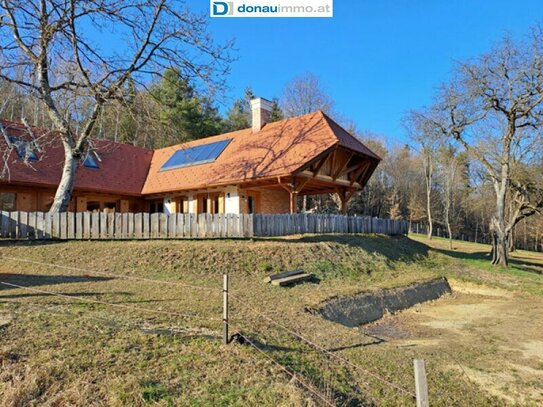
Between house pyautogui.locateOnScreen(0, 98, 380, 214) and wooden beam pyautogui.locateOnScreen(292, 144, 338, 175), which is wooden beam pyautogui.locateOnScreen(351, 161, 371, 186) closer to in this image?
house pyautogui.locateOnScreen(0, 98, 380, 214)

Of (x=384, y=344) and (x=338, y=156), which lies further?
(x=338, y=156)

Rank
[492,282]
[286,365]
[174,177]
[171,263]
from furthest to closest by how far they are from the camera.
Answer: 1. [174,177]
2. [492,282]
3. [171,263]
4. [286,365]

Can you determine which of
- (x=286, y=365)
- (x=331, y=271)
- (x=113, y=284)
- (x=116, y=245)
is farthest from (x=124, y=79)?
(x=286, y=365)

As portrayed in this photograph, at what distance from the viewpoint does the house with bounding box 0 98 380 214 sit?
58.9ft

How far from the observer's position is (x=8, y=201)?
18.6 metres

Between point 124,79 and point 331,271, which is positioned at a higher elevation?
point 124,79

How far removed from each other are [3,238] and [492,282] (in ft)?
60.9

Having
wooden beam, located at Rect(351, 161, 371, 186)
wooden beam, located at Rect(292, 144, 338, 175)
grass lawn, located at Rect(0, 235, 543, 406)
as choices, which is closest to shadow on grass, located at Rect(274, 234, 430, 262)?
grass lawn, located at Rect(0, 235, 543, 406)

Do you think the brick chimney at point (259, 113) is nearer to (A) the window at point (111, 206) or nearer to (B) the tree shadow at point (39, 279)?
(A) the window at point (111, 206)

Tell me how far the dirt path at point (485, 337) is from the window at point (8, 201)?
715 inches

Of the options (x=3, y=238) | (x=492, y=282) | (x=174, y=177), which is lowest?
(x=492, y=282)

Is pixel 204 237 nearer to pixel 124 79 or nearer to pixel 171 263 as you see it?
pixel 171 263

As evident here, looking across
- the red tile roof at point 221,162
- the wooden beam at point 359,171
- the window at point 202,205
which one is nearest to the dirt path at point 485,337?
the red tile roof at point 221,162

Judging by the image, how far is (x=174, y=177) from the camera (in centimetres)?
2241
